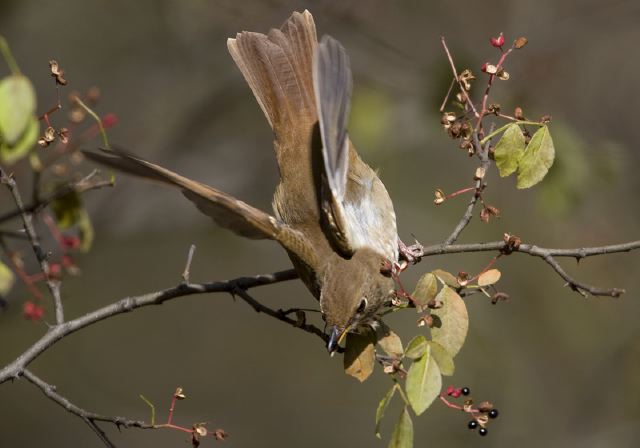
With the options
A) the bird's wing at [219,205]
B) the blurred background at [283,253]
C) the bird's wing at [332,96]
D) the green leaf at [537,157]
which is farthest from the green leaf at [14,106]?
the blurred background at [283,253]

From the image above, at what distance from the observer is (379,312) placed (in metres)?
3.63

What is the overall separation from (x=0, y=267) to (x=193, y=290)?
93 centimetres

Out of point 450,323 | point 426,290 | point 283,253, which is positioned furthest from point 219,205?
point 283,253

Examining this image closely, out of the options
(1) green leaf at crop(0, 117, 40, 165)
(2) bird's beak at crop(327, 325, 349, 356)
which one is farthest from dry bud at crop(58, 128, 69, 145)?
(2) bird's beak at crop(327, 325, 349, 356)

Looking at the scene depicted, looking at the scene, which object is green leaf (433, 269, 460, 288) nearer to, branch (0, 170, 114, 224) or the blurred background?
branch (0, 170, 114, 224)

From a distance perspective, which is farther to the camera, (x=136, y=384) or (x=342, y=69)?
(x=136, y=384)

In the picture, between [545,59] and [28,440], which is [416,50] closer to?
[545,59]

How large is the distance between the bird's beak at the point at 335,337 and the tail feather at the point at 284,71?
118cm

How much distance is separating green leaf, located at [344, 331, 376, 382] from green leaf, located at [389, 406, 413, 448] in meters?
0.34

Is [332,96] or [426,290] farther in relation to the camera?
[332,96]

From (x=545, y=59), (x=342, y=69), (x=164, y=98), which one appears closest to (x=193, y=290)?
(x=342, y=69)

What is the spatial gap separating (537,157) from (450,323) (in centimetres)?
66

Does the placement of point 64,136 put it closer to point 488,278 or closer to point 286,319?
point 286,319

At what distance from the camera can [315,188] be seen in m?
4.08
